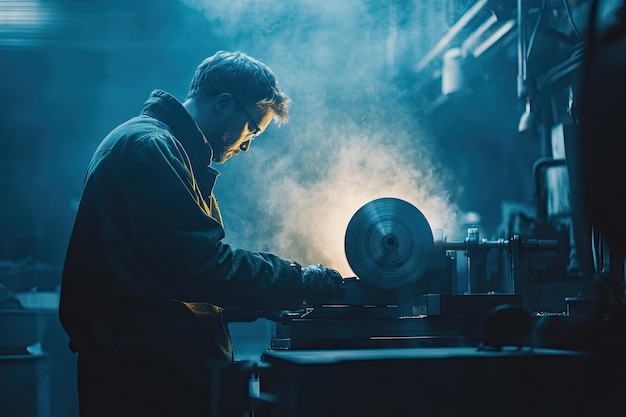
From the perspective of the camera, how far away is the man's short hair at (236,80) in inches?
93.5

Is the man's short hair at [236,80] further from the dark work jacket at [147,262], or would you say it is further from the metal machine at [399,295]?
the metal machine at [399,295]

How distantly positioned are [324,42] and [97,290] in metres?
3.47

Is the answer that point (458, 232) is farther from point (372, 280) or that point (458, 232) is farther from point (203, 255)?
point (203, 255)

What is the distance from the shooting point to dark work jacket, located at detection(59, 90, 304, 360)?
188 centimetres

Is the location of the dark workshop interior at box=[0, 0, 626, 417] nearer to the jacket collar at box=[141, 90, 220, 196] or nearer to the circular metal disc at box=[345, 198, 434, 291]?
the circular metal disc at box=[345, 198, 434, 291]

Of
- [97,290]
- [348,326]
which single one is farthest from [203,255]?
[348,326]

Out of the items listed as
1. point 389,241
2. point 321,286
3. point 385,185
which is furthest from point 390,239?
point 385,185

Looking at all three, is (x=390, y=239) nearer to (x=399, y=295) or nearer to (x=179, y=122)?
(x=399, y=295)

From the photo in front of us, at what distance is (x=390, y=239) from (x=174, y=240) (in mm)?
778

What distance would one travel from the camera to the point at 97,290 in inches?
75.4

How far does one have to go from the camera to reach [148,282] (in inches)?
74.6

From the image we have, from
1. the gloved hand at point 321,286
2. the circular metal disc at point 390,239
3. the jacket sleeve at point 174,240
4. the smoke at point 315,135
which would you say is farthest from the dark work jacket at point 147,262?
the smoke at point 315,135

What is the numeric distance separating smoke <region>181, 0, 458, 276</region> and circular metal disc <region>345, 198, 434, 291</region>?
7.58 ft

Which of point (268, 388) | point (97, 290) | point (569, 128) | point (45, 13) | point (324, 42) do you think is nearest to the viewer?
point (268, 388)
